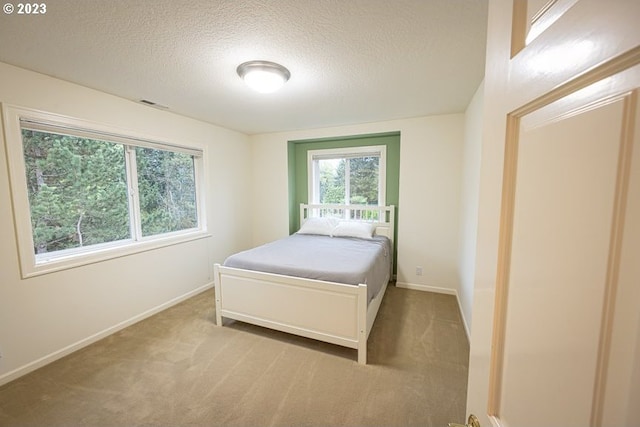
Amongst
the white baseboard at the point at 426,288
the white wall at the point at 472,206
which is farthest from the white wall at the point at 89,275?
the white wall at the point at 472,206

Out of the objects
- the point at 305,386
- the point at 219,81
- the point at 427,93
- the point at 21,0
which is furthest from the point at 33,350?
the point at 427,93

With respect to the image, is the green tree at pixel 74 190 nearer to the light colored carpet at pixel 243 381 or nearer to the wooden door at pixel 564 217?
the light colored carpet at pixel 243 381

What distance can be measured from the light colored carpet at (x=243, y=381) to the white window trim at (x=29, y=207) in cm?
79

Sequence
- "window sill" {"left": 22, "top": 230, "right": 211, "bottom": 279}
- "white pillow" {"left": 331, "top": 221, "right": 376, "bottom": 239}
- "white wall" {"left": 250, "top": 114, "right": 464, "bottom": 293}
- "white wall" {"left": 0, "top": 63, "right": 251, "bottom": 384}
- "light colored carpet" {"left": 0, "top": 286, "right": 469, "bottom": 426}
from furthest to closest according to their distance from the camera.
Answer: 1. "white pillow" {"left": 331, "top": 221, "right": 376, "bottom": 239}
2. "white wall" {"left": 250, "top": 114, "right": 464, "bottom": 293}
3. "window sill" {"left": 22, "top": 230, "right": 211, "bottom": 279}
4. "white wall" {"left": 0, "top": 63, "right": 251, "bottom": 384}
5. "light colored carpet" {"left": 0, "top": 286, "right": 469, "bottom": 426}

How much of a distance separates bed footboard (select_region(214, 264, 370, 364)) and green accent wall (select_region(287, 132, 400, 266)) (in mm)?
1928

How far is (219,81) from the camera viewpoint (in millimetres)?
2174

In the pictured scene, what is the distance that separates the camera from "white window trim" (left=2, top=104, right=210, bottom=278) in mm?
1842

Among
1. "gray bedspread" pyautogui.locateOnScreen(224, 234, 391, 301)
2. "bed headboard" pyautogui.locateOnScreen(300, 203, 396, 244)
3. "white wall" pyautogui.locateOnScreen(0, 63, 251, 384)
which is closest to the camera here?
"white wall" pyautogui.locateOnScreen(0, 63, 251, 384)

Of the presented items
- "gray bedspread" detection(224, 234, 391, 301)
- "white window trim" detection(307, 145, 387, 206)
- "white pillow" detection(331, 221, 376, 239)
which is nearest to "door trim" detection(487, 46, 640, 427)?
"gray bedspread" detection(224, 234, 391, 301)

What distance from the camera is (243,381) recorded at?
1824 millimetres

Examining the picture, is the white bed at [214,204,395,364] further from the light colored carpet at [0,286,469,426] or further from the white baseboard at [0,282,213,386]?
the white baseboard at [0,282,213,386]

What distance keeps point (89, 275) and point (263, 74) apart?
7.77 feet

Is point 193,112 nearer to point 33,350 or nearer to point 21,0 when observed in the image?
point 21,0

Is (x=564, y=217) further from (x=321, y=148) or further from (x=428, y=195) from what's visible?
(x=321, y=148)
